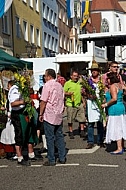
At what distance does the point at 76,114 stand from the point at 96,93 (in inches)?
93.3

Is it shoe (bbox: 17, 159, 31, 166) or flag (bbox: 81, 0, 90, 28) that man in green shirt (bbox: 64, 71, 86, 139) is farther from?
flag (bbox: 81, 0, 90, 28)

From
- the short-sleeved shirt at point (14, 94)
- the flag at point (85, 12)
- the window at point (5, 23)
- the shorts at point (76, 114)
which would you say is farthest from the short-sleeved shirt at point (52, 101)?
the flag at point (85, 12)

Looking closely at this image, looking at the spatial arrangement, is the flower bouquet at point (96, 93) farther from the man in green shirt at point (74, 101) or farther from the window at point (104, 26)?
the window at point (104, 26)

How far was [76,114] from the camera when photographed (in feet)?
39.4

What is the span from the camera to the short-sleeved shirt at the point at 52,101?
7926 millimetres

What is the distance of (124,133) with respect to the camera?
894 cm

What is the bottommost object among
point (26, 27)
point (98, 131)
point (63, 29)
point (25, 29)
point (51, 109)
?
point (98, 131)

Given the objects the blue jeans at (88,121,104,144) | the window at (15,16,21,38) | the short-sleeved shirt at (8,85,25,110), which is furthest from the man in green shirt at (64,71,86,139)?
the window at (15,16,21,38)

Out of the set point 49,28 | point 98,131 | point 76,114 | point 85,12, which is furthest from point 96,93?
point 85,12

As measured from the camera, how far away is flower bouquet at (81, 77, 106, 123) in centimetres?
959

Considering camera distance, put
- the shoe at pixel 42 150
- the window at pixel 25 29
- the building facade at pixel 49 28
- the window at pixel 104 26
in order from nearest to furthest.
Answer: the shoe at pixel 42 150 → the window at pixel 25 29 → the building facade at pixel 49 28 → the window at pixel 104 26

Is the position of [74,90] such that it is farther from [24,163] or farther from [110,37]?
[110,37]

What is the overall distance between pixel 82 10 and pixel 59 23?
74.2 ft

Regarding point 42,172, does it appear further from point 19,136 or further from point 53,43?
point 53,43
